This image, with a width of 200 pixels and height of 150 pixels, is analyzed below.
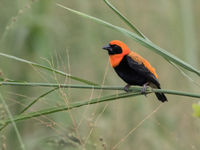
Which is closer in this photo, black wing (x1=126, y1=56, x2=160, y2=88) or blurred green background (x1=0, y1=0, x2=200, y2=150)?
black wing (x1=126, y1=56, x2=160, y2=88)

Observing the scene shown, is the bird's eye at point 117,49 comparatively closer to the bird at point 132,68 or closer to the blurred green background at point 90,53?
the bird at point 132,68

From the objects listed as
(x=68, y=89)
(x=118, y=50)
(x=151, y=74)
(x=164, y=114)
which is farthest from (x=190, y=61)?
(x=68, y=89)

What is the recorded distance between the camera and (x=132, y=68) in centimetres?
301

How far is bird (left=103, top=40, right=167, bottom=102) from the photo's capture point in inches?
118

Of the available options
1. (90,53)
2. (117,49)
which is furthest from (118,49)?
(90,53)

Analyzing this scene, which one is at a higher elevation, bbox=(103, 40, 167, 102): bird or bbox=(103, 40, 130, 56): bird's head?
bbox=(103, 40, 130, 56): bird's head

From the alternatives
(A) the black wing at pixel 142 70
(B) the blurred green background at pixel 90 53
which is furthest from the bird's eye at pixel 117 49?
(B) the blurred green background at pixel 90 53

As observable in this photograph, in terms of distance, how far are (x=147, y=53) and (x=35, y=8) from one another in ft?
4.49

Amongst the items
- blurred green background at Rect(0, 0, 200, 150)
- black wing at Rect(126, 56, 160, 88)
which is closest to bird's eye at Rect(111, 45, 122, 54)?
black wing at Rect(126, 56, 160, 88)

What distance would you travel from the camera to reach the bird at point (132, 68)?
2990 millimetres

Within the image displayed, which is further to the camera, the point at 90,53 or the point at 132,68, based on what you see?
the point at 90,53

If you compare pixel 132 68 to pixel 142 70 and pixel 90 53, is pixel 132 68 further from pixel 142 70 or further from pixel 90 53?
pixel 90 53

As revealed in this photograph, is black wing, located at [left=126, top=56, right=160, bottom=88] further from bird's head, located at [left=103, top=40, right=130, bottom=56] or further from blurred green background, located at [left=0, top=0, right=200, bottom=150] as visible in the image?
blurred green background, located at [left=0, top=0, right=200, bottom=150]

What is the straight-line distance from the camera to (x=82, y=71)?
3.90m
